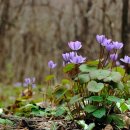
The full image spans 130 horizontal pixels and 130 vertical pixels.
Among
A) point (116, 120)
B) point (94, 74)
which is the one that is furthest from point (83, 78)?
point (116, 120)

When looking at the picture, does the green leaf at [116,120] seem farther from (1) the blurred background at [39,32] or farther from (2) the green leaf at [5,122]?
(1) the blurred background at [39,32]

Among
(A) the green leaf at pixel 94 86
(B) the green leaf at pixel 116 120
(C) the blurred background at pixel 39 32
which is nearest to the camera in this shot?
(A) the green leaf at pixel 94 86

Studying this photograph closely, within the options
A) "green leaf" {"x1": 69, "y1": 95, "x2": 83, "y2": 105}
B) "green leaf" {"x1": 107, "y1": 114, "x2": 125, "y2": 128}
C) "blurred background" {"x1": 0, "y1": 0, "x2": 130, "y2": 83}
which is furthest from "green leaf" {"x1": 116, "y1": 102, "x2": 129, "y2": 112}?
"blurred background" {"x1": 0, "y1": 0, "x2": 130, "y2": 83}

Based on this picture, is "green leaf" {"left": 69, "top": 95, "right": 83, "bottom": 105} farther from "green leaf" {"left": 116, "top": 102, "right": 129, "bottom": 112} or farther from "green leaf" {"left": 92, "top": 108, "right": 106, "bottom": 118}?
"green leaf" {"left": 116, "top": 102, "right": 129, "bottom": 112}

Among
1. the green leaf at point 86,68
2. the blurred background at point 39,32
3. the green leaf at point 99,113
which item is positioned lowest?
the green leaf at point 99,113

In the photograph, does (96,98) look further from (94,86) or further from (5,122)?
(5,122)

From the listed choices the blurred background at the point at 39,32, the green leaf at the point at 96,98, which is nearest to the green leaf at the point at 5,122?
the green leaf at the point at 96,98

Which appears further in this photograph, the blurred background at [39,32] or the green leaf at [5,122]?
the blurred background at [39,32]

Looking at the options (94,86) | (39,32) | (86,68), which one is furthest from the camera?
(39,32)

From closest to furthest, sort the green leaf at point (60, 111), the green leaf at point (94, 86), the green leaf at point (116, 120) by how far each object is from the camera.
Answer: the green leaf at point (94, 86), the green leaf at point (116, 120), the green leaf at point (60, 111)
